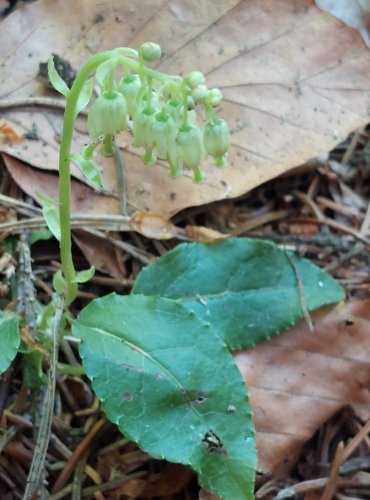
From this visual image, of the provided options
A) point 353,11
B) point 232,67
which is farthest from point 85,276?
point 353,11

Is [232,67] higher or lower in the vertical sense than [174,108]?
lower

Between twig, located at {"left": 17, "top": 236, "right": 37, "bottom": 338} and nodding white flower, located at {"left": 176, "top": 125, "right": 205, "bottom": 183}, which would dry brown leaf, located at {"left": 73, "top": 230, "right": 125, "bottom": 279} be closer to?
twig, located at {"left": 17, "top": 236, "right": 37, "bottom": 338}

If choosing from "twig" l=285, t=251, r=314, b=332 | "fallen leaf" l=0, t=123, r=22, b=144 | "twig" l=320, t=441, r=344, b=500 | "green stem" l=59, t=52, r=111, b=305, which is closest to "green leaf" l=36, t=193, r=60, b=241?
"green stem" l=59, t=52, r=111, b=305

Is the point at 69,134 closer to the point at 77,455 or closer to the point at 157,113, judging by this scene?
the point at 157,113

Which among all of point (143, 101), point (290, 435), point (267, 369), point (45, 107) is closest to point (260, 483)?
point (290, 435)

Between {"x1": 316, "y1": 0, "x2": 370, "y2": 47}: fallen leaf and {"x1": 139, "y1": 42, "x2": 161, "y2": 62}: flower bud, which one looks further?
{"x1": 316, "y1": 0, "x2": 370, "y2": 47}: fallen leaf

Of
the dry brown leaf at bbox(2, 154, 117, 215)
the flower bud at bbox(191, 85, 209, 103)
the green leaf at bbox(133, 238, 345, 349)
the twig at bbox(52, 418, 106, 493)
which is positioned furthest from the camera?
the dry brown leaf at bbox(2, 154, 117, 215)
